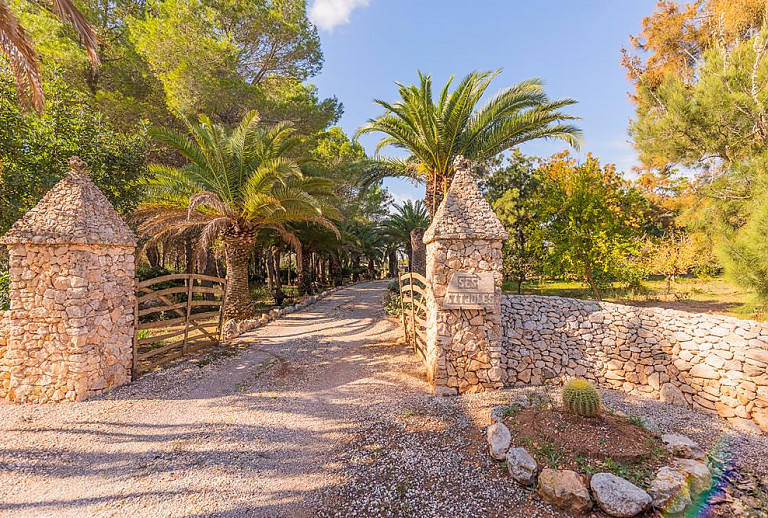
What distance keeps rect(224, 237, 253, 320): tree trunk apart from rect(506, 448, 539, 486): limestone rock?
931 cm

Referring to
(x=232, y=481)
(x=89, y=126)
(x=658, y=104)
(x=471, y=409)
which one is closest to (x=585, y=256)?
(x=658, y=104)

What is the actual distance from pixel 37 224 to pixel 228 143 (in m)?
5.48

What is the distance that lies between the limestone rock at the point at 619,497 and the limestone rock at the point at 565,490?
109mm

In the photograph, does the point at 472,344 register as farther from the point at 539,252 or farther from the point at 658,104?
the point at 658,104

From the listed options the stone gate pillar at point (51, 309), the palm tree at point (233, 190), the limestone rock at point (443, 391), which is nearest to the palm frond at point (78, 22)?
the stone gate pillar at point (51, 309)

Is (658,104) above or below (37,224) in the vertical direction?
above

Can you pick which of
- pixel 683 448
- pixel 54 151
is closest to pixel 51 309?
pixel 54 151

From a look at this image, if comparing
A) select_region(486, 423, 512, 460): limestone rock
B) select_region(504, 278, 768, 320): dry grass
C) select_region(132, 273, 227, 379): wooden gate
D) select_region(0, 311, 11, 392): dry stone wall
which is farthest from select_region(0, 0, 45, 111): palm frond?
select_region(504, 278, 768, 320): dry grass

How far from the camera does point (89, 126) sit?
7266 millimetres

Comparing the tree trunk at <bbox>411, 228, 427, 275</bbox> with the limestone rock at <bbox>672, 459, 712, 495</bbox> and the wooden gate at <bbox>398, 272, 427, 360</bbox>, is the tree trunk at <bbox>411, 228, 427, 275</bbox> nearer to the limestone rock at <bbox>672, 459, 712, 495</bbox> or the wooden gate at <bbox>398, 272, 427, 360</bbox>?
the wooden gate at <bbox>398, 272, 427, 360</bbox>

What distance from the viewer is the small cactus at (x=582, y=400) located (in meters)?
3.78

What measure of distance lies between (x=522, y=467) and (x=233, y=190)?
995 centimetres

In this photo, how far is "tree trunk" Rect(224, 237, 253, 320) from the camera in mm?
10148

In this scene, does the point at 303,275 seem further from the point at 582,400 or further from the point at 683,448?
the point at 683,448
